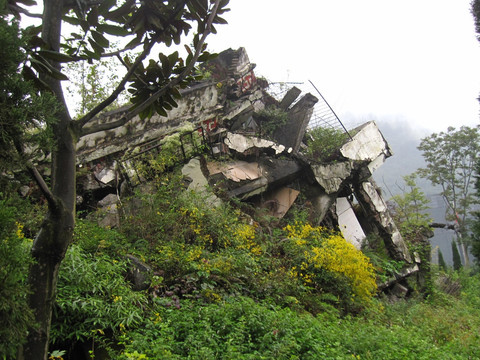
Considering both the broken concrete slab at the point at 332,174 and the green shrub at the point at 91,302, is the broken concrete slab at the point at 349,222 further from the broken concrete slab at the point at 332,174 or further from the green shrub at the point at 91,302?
the green shrub at the point at 91,302

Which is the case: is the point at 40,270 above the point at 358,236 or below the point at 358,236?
below

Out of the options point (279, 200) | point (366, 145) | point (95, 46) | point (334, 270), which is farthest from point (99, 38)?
point (366, 145)

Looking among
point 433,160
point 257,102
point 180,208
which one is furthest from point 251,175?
point 433,160

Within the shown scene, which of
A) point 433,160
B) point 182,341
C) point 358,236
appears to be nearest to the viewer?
point 182,341

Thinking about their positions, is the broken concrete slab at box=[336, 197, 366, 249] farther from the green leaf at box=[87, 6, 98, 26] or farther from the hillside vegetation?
the green leaf at box=[87, 6, 98, 26]

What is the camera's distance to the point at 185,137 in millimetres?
10625

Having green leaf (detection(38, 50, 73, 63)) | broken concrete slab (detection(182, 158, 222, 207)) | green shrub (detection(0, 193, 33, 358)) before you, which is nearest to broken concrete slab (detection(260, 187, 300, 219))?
broken concrete slab (detection(182, 158, 222, 207))

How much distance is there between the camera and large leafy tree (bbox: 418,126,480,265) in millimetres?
29469

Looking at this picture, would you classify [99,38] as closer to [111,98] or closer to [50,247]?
[111,98]

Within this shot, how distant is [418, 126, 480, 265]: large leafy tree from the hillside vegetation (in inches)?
861

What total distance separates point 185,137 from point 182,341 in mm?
7094

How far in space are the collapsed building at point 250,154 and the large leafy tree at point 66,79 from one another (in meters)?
5.75

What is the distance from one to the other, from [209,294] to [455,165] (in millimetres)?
30411

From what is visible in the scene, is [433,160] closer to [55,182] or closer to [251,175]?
[251,175]
